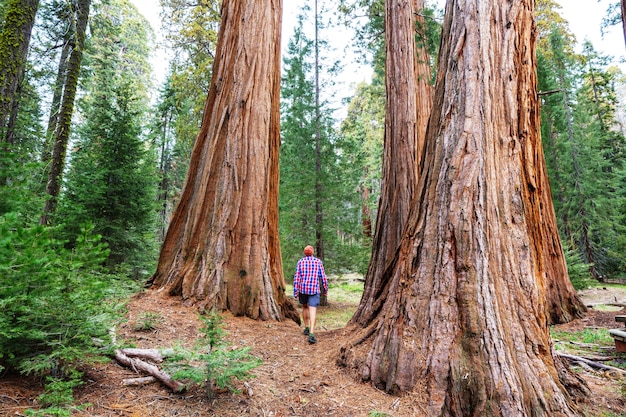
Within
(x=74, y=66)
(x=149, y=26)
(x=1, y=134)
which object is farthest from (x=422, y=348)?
(x=149, y=26)

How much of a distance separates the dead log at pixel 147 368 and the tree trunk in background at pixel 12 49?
13.3ft

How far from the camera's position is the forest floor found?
254cm

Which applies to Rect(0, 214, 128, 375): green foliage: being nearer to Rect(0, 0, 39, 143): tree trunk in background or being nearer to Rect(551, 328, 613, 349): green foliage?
Rect(0, 0, 39, 143): tree trunk in background

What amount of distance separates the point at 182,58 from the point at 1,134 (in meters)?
10.8

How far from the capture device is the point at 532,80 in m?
3.74

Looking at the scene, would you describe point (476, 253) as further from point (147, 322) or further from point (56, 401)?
point (147, 322)

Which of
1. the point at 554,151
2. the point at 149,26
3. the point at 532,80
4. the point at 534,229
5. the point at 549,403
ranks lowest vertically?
the point at 549,403

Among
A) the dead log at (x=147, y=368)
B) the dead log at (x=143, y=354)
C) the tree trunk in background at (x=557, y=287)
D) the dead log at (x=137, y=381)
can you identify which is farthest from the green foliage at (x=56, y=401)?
the tree trunk in background at (x=557, y=287)

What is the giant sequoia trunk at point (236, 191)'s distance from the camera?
586 centimetres

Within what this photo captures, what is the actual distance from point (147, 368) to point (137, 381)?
0.20 meters

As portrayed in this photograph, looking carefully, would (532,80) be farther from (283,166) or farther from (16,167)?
(283,166)

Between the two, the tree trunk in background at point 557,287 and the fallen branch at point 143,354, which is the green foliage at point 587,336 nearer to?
the tree trunk in background at point 557,287

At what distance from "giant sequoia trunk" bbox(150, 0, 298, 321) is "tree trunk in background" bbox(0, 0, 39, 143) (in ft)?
9.34

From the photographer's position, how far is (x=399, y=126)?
251 inches
